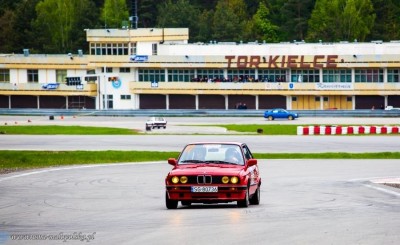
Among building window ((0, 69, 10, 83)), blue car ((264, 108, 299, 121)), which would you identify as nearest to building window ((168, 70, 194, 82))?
building window ((0, 69, 10, 83))

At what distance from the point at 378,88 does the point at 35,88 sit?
4009 cm

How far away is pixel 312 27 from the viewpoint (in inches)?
6063

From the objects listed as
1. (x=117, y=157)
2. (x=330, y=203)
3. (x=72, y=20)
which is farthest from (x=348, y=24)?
(x=330, y=203)

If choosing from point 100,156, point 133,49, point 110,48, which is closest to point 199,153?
point 100,156

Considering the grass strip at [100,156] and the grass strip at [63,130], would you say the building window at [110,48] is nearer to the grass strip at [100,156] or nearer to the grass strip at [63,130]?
the grass strip at [63,130]

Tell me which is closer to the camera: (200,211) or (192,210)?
(200,211)

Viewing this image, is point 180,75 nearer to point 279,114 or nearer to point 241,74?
point 241,74

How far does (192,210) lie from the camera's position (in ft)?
80.9

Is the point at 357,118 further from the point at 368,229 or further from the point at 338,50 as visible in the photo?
the point at 368,229

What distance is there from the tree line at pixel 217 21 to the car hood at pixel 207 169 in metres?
122

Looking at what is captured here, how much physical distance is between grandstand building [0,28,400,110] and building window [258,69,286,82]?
11 centimetres

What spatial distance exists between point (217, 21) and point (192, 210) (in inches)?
5220

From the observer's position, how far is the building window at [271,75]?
125 m

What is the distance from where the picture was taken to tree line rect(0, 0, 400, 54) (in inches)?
5846
